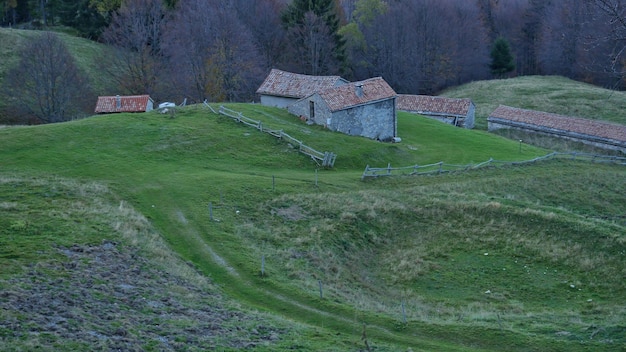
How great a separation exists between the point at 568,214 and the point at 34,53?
5579 centimetres

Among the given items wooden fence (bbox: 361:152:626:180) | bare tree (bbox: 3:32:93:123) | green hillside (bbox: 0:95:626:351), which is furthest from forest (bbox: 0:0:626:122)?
green hillside (bbox: 0:95:626:351)

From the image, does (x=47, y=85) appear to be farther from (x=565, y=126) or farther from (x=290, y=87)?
(x=565, y=126)

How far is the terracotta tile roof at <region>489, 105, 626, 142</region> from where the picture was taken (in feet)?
221

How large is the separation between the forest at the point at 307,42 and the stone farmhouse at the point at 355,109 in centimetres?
1762

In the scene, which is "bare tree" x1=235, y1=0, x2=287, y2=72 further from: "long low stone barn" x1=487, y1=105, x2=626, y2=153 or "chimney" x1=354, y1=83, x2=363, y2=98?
"chimney" x1=354, y1=83, x2=363, y2=98

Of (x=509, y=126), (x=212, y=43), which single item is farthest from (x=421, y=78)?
Answer: (x=212, y=43)

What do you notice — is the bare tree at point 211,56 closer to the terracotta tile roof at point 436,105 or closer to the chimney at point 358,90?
the terracotta tile roof at point 436,105

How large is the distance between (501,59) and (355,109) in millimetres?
65983

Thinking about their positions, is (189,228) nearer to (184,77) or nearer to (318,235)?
(318,235)

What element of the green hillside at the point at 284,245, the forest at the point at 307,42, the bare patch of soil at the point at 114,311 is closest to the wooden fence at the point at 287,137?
the green hillside at the point at 284,245

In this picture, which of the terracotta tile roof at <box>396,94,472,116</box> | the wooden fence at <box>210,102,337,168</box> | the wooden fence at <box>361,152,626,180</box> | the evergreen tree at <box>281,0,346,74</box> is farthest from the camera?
the evergreen tree at <box>281,0,346,74</box>

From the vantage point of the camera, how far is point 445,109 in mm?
75312

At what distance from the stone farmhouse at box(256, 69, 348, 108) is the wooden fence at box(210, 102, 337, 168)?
923 cm

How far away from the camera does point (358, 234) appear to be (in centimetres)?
3700
